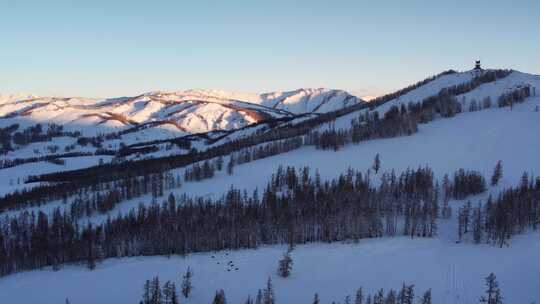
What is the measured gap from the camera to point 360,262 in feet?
305

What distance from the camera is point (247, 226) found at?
4473 inches

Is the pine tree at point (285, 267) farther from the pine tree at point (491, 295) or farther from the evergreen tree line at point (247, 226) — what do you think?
the pine tree at point (491, 295)

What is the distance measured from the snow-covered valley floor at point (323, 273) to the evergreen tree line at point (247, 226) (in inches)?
226

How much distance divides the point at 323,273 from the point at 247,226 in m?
30.1

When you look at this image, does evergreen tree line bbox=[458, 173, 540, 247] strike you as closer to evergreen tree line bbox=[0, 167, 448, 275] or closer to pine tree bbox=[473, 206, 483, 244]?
pine tree bbox=[473, 206, 483, 244]

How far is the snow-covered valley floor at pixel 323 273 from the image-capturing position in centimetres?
7856

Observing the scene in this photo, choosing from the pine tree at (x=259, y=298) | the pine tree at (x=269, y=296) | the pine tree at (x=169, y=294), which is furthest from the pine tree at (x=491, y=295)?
the pine tree at (x=169, y=294)

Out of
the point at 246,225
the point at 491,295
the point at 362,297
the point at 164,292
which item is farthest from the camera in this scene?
the point at 246,225

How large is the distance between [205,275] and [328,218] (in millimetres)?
37016

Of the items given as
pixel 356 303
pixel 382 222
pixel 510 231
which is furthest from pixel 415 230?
pixel 356 303

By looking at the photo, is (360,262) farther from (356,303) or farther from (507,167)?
(507,167)

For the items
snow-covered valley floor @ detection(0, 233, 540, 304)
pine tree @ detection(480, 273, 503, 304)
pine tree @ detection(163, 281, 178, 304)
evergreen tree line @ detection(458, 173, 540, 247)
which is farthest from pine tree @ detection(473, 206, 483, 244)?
pine tree @ detection(163, 281, 178, 304)

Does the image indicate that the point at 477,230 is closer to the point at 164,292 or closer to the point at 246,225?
the point at 246,225

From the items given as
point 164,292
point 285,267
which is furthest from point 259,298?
point 285,267
